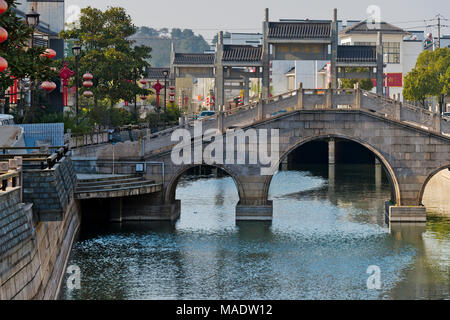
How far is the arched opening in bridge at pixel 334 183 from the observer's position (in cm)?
5525

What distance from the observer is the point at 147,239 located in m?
44.6

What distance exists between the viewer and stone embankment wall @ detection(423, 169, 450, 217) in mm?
57219

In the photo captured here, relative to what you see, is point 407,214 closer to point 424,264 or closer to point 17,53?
point 424,264

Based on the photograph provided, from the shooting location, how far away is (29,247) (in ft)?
82.6

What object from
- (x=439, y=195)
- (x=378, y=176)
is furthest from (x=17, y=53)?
(x=378, y=176)

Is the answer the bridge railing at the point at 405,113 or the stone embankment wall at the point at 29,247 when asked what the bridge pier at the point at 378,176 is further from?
the stone embankment wall at the point at 29,247

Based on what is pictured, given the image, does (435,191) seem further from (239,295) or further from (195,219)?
(239,295)

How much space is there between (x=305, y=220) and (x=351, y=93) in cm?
901

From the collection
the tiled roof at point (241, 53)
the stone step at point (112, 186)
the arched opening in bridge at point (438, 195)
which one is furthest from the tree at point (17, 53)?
the tiled roof at point (241, 53)

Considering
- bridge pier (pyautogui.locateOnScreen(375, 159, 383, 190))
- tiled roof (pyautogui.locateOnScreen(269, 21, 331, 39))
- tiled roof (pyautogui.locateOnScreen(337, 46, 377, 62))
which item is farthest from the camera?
bridge pier (pyautogui.locateOnScreen(375, 159, 383, 190))

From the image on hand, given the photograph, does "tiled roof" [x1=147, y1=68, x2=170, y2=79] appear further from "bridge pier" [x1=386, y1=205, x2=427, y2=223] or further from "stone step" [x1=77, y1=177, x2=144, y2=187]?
"bridge pier" [x1=386, y1=205, x2=427, y2=223]

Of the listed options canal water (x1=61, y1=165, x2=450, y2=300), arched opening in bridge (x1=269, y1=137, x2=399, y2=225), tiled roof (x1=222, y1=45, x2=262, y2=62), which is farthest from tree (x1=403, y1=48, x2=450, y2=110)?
canal water (x1=61, y1=165, x2=450, y2=300)

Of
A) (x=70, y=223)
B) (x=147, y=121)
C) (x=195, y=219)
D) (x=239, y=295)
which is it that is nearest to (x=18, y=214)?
(x=239, y=295)

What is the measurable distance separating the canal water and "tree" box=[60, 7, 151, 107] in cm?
1778
